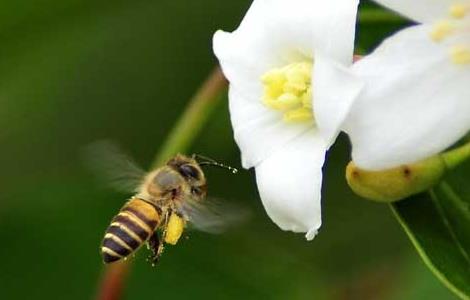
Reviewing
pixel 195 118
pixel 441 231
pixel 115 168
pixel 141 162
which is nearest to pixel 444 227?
pixel 441 231

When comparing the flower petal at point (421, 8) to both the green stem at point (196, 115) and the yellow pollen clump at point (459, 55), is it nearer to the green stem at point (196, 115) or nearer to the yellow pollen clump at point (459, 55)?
the yellow pollen clump at point (459, 55)

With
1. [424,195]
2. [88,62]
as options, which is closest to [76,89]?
[88,62]

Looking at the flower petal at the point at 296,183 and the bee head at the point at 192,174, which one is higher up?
the flower petal at the point at 296,183

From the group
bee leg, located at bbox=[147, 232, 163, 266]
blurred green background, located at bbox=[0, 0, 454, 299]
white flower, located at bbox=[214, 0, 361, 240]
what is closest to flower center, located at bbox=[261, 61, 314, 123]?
white flower, located at bbox=[214, 0, 361, 240]

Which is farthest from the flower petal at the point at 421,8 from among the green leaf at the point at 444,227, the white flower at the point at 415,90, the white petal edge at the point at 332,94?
the green leaf at the point at 444,227

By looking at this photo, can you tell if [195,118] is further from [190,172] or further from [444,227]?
[444,227]

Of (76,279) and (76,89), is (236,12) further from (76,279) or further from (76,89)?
(76,279)
